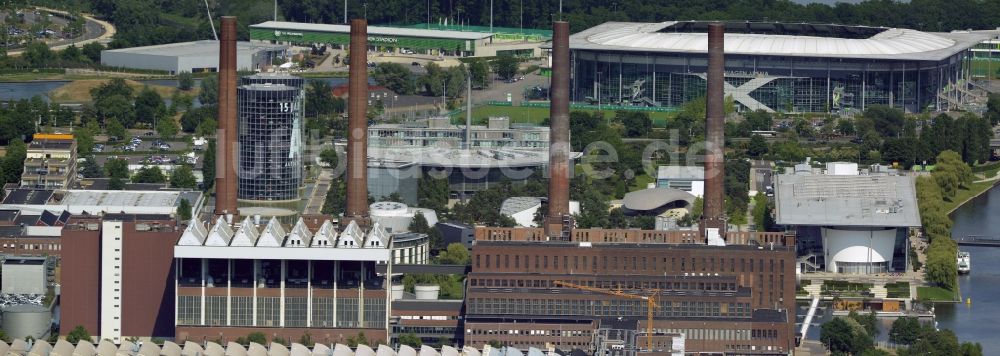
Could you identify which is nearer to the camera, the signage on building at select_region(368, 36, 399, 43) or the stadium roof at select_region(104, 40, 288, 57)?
the stadium roof at select_region(104, 40, 288, 57)

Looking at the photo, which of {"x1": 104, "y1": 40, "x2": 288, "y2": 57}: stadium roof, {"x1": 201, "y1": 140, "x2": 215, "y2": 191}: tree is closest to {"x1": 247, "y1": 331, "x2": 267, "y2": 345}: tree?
{"x1": 201, "y1": 140, "x2": 215, "y2": 191}: tree

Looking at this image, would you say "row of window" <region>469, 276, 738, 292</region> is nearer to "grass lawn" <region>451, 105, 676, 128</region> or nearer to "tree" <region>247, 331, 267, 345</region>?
"tree" <region>247, 331, 267, 345</region>

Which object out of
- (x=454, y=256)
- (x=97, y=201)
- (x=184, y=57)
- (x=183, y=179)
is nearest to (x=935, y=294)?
(x=454, y=256)

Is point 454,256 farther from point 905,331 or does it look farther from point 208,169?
point 208,169

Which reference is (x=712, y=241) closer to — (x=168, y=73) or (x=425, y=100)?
(x=425, y=100)

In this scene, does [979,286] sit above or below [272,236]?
below

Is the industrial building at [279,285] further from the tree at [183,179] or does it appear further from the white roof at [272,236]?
the tree at [183,179]
